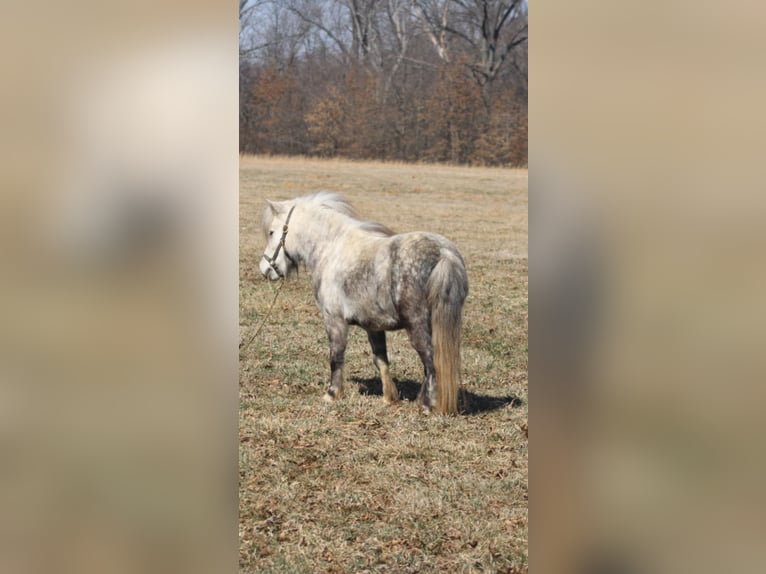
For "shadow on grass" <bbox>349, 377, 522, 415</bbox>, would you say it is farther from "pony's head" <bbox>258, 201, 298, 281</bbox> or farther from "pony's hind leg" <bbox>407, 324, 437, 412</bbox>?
"pony's head" <bbox>258, 201, 298, 281</bbox>

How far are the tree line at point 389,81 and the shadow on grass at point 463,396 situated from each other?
55.8ft

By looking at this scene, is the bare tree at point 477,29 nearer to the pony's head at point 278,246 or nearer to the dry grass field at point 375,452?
the dry grass field at point 375,452

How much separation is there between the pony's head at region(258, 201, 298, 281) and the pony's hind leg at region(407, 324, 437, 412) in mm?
1318

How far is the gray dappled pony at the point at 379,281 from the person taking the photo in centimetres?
564

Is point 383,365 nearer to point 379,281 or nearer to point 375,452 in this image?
point 379,281

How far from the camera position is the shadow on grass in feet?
20.0

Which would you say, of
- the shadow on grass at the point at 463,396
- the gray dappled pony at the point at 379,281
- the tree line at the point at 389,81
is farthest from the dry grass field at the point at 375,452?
the tree line at the point at 389,81
